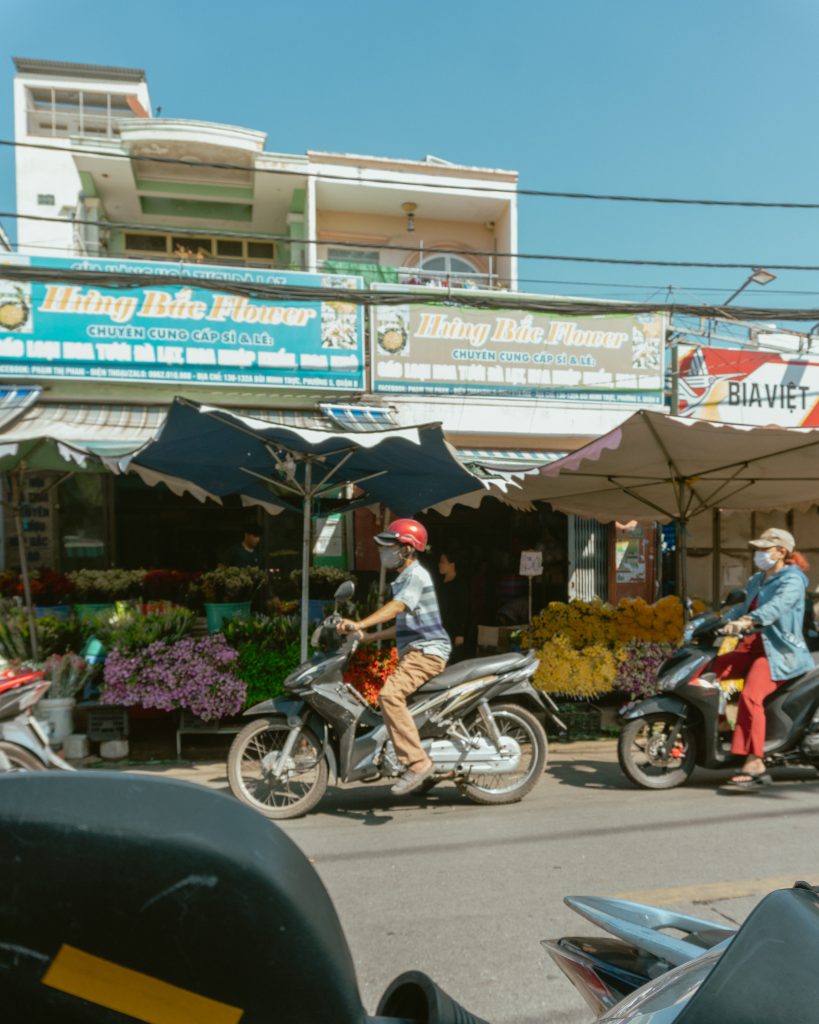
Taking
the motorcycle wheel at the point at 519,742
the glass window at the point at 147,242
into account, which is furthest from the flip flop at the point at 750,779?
the glass window at the point at 147,242

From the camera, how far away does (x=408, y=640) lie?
17.4 feet

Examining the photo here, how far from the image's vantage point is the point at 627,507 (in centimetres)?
1019

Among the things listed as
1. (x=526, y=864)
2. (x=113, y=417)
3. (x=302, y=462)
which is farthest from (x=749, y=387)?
(x=526, y=864)

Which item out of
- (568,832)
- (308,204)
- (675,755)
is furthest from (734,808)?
(308,204)

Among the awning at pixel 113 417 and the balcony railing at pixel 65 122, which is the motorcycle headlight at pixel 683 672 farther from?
the balcony railing at pixel 65 122

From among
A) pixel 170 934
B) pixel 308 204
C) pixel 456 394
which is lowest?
pixel 170 934

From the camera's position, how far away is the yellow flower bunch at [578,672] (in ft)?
24.4

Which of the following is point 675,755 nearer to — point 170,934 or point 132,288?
point 170,934

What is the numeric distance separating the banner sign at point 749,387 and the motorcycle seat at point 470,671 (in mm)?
8465

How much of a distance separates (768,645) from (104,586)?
7.06 m

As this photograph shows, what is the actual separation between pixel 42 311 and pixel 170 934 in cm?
1090

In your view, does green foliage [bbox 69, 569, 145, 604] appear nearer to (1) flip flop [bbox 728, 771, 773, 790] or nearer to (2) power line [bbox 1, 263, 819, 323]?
(2) power line [bbox 1, 263, 819, 323]

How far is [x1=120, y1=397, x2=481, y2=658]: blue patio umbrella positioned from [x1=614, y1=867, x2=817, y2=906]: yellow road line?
3204mm

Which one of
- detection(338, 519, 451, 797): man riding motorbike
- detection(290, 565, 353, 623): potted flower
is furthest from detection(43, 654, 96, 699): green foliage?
detection(338, 519, 451, 797): man riding motorbike
